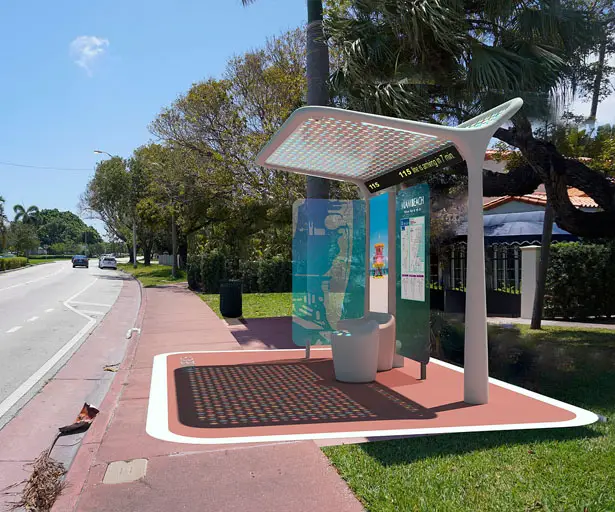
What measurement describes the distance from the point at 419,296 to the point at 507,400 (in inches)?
63.2

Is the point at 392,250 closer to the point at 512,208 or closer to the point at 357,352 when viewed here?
the point at 357,352

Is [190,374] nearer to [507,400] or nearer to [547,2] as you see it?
[507,400]

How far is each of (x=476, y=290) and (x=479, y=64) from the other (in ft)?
13.6

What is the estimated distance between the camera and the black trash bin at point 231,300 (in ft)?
53.9

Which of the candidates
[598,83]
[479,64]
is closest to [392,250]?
[479,64]

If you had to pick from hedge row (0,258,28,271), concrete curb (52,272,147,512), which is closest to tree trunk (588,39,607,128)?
concrete curb (52,272,147,512)

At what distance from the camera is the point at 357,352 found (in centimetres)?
763

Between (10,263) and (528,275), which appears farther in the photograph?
(10,263)

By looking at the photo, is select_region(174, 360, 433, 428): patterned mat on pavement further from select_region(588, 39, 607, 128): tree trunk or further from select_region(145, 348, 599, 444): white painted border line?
select_region(588, 39, 607, 128): tree trunk

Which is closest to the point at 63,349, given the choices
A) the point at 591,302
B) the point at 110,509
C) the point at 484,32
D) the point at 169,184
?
the point at 110,509

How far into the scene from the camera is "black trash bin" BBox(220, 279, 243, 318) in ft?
53.9

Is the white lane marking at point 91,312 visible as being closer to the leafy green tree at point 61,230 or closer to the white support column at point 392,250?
the white support column at point 392,250

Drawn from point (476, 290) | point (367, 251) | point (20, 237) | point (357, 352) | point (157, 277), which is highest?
point (20, 237)

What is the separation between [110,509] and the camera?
159 inches
